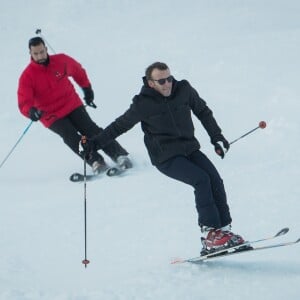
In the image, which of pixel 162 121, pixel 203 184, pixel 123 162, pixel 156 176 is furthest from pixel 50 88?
pixel 203 184

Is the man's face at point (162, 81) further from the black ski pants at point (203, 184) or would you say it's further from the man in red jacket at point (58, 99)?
the man in red jacket at point (58, 99)

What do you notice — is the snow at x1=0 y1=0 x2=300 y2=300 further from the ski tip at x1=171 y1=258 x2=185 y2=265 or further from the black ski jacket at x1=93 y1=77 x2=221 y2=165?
the black ski jacket at x1=93 y1=77 x2=221 y2=165

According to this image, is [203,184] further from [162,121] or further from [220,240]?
[162,121]

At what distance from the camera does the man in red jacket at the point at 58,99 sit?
766cm

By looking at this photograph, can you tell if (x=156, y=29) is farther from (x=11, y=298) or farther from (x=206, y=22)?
(x=11, y=298)

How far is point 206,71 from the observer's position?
12.7 m

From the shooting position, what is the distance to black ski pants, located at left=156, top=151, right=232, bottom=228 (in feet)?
15.6

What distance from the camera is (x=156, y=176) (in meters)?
7.91

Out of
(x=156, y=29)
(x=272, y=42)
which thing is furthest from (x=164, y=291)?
(x=156, y=29)

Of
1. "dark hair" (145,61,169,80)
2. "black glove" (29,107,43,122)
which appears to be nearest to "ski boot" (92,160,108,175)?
"black glove" (29,107,43,122)

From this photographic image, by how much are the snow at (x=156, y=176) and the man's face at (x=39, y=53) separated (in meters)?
1.88

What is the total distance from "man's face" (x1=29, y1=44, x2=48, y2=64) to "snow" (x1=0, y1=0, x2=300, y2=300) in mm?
1883

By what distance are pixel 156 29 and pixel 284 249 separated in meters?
12.6

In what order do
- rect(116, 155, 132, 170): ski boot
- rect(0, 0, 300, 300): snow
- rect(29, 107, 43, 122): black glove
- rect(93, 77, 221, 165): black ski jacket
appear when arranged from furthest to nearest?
rect(116, 155, 132, 170): ski boot, rect(29, 107, 43, 122): black glove, rect(93, 77, 221, 165): black ski jacket, rect(0, 0, 300, 300): snow
